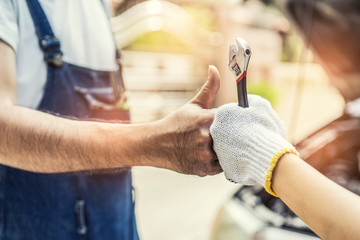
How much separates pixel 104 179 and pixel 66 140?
31 cm

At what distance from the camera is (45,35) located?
1021 millimetres

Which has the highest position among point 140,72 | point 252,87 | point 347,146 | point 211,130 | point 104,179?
point 211,130

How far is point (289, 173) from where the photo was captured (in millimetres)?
777

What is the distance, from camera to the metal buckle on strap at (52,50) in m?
1.02

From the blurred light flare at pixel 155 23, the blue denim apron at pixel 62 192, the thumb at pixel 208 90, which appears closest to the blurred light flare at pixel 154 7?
the blurred light flare at pixel 155 23

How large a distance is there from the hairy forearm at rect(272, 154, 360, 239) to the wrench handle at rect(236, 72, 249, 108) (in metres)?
0.17

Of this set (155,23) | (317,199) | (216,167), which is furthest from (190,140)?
(155,23)

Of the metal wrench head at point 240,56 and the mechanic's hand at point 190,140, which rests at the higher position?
the metal wrench head at point 240,56

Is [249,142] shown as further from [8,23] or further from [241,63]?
[8,23]

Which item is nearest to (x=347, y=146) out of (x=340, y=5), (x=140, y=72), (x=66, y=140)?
(x=340, y=5)

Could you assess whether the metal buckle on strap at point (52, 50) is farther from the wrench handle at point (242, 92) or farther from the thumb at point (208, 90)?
the wrench handle at point (242, 92)

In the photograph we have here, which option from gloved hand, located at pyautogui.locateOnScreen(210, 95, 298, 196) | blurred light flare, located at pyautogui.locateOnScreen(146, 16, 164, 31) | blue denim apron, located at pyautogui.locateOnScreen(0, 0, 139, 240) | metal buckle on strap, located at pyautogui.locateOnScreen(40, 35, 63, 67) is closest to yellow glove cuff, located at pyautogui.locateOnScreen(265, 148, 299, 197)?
gloved hand, located at pyautogui.locateOnScreen(210, 95, 298, 196)

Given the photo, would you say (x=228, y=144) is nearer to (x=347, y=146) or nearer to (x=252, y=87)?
(x=347, y=146)

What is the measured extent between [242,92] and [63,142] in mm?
505
